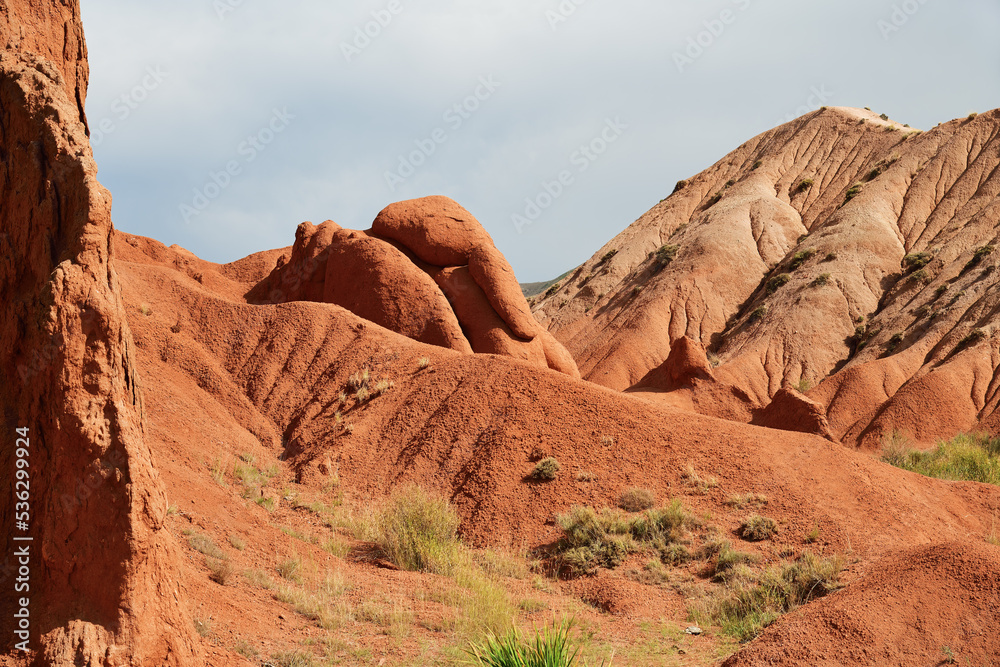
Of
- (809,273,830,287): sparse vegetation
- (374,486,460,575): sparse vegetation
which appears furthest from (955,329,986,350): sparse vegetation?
(374,486,460,575): sparse vegetation

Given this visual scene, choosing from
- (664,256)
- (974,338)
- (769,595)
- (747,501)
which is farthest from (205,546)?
(664,256)

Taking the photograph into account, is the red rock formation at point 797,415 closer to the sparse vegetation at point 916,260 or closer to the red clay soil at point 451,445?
the red clay soil at point 451,445

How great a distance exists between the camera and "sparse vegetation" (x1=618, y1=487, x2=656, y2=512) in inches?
639

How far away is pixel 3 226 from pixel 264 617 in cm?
501

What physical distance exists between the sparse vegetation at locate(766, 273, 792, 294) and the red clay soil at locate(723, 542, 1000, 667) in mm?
43352

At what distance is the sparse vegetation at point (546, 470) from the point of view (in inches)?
679

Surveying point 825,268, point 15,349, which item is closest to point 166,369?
point 15,349

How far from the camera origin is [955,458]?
25859 millimetres

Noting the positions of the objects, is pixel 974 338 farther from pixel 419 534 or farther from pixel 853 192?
pixel 419 534

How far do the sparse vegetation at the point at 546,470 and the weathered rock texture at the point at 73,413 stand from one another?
1091cm

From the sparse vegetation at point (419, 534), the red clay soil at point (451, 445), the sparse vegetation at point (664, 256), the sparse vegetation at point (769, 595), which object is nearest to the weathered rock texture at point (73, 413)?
the red clay soil at point (451, 445)

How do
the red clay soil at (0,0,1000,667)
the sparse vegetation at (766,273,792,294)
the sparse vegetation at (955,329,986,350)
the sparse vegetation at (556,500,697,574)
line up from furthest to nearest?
the sparse vegetation at (766,273,792,294), the sparse vegetation at (955,329,986,350), the sparse vegetation at (556,500,697,574), the red clay soil at (0,0,1000,667)

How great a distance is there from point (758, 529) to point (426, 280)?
1531 centimetres

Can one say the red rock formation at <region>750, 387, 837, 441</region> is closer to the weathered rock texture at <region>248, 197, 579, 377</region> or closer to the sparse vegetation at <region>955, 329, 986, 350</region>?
the weathered rock texture at <region>248, 197, 579, 377</region>
